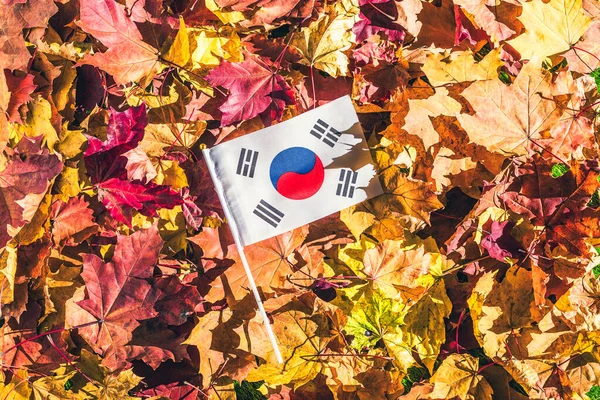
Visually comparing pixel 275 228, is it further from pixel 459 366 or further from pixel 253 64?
pixel 459 366

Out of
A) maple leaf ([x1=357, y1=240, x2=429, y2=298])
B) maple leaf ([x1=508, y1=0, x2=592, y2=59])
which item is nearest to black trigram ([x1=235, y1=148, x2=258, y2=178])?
maple leaf ([x1=357, y1=240, x2=429, y2=298])

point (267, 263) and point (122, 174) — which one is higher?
point (122, 174)

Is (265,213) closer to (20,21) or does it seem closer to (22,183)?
(22,183)

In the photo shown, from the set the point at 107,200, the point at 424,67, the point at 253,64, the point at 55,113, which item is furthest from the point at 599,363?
the point at 55,113

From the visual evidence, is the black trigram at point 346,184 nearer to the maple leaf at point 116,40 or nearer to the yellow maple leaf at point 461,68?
the yellow maple leaf at point 461,68

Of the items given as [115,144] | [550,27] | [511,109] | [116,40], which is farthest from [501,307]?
[116,40]

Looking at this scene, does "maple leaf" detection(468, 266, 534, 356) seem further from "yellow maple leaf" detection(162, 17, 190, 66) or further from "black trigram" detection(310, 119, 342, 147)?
"yellow maple leaf" detection(162, 17, 190, 66)

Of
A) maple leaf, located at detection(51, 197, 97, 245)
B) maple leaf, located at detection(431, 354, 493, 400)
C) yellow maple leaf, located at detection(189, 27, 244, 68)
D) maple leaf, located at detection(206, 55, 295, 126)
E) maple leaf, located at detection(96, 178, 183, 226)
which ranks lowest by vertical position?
maple leaf, located at detection(431, 354, 493, 400)

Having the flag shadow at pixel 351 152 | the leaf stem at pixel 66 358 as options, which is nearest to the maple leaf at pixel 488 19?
the flag shadow at pixel 351 152
